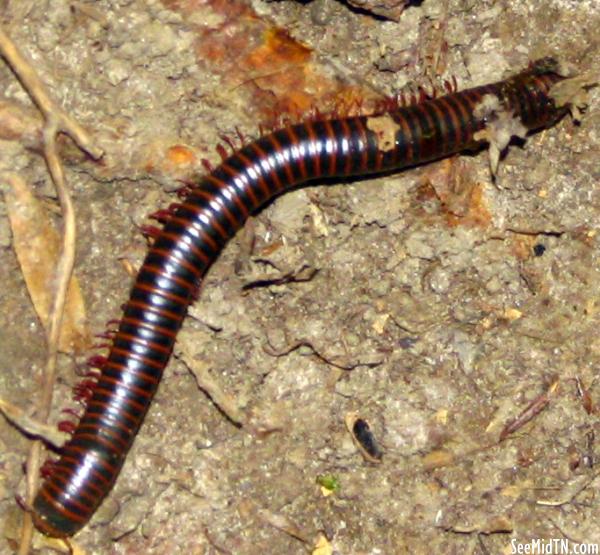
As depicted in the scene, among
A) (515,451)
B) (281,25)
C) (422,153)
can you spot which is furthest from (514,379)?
(281,25)

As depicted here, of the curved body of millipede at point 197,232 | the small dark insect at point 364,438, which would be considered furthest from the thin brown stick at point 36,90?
the small dark insect at point 364,438

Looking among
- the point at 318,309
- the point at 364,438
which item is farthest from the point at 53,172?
the point at 364,438

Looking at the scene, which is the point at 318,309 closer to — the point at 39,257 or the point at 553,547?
the point at 39,257

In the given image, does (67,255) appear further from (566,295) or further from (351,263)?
(566,295)

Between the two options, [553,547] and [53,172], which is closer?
[53,172]

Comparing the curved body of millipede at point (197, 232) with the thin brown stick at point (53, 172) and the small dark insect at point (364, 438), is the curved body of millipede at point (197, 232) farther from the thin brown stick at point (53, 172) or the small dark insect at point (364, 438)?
the small dark insect at point (364, 438)

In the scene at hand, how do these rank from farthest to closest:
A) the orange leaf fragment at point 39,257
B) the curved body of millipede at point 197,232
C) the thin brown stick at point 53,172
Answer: the orange leaf fragment at point 39,257 < the thin brown stick at point 53,172 < the curved body of millipede at point 197,232
